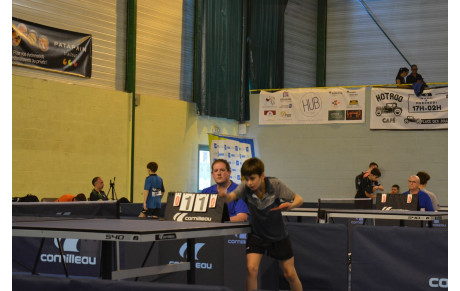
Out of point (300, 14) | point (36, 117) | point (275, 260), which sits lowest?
point (275, 260)

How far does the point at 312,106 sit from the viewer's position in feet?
69.0

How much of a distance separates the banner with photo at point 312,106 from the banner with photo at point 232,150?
1163 mm

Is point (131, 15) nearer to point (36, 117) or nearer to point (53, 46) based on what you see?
point (53, 46)

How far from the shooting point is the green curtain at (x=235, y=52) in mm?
20844

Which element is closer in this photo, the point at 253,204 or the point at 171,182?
the point at 253,204

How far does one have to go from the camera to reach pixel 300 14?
2570cm

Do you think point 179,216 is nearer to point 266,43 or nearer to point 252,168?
point 252,168

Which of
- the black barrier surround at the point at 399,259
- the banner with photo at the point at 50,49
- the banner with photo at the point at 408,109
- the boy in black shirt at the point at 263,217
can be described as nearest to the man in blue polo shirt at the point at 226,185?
the boy in black shirt at the point at 263,217

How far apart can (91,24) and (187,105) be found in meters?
4.31

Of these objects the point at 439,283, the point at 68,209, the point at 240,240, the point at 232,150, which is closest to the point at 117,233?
the point at 240,240

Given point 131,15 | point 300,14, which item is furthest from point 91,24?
point 300,14

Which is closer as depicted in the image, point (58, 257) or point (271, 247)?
point (271, 247)

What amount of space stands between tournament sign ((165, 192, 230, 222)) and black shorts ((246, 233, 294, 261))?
0.32 m

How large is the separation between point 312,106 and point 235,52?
119 inches
